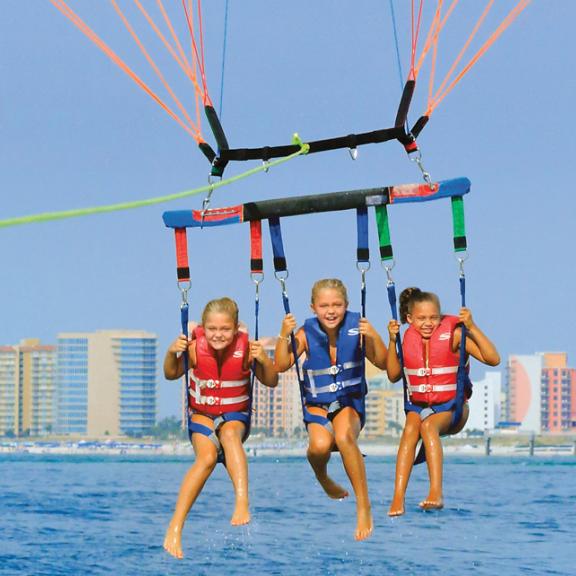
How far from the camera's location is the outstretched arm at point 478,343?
1268cm

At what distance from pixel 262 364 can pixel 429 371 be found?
169 cm

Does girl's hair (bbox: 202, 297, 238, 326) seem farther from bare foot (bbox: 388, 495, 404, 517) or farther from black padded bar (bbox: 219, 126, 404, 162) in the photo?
bare foot (bbox: 388, 495, 404, 517)

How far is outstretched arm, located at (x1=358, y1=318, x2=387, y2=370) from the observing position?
12766mm

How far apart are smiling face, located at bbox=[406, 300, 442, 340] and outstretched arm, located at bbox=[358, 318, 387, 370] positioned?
579 millimetres

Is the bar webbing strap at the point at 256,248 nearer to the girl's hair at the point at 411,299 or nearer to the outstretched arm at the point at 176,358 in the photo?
the outstretched arm at the point at 176,358

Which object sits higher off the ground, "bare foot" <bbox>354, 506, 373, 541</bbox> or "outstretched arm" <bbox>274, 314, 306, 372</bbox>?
"outstretched arm" <bbox>274, 314, 306, 372</bbox>

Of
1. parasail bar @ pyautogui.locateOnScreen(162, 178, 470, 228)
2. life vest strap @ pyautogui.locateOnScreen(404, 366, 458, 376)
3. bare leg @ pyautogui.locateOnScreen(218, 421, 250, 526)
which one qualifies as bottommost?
bare leg @ pyautogui.locateOnScreen(218, 421, 250, 526)

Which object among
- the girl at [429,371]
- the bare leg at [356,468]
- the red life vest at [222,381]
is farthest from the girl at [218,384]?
the girl at [429,371]

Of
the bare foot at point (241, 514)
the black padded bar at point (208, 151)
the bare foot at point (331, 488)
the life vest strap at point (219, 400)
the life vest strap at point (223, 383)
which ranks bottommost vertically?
the bare foot at point (241, 514)

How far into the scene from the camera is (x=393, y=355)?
41.5 ft

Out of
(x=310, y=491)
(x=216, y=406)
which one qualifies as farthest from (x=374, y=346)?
(x=310, y=491)

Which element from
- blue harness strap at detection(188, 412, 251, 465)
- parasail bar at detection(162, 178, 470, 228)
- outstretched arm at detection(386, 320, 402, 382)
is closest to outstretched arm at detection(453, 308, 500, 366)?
outstretched arm at detection(386, 320, 402, 382)

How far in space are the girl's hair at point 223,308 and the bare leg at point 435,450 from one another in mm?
2143

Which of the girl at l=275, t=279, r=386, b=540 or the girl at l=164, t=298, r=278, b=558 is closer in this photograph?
the girl at l=275, t=279, r=386, b=540
